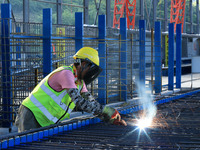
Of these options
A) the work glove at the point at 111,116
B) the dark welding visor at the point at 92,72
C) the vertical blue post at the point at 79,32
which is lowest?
the work glove at the point at 111,116

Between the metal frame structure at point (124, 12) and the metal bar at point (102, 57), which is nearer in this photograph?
the metal bar at point (102, 57)

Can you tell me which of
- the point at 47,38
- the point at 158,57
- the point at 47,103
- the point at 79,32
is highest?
the point at 79,32

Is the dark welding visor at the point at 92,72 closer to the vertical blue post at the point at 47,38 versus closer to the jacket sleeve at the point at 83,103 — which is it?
the jacket sleeve at the point at 83,103

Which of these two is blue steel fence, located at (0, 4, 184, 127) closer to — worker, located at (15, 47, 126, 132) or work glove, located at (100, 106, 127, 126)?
worker, located at (15, 47, 126, 132)

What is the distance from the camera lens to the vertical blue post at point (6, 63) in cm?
662

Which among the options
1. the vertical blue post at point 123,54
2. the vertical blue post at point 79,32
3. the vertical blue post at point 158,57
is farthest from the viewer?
the vertical blue post at point 158,57

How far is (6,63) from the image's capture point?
6.76 metres

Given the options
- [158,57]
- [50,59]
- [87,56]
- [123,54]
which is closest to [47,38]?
[50,59]

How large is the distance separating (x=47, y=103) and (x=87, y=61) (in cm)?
64

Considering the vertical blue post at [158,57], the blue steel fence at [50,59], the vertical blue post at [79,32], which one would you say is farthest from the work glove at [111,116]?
the vertical blue post at [158,57]

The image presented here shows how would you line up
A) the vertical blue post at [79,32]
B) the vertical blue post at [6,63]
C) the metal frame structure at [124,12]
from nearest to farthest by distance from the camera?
the vertical blue post at [6,63] < the vertical blue post at [79,32] < the metal frame structure at [124,12]

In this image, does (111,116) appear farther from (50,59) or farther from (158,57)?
(158,57)

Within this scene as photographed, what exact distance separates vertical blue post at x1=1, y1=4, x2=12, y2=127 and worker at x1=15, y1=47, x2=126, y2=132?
256cm

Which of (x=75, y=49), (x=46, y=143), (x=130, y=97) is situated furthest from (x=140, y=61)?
(x=46, y=143)
